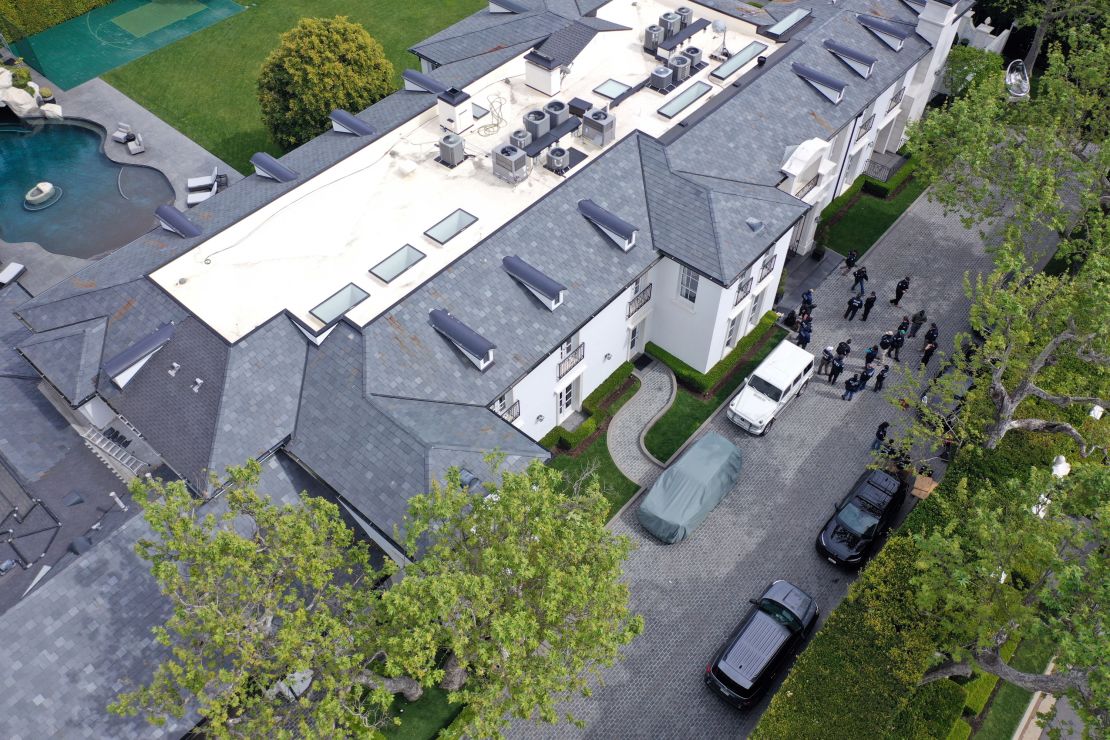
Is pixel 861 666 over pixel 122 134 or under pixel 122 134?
over

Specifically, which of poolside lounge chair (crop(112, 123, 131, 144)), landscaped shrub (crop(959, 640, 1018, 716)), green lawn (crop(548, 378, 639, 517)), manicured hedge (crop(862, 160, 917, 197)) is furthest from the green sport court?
landscaped shrub (crop(959, 640, 1018, 716))

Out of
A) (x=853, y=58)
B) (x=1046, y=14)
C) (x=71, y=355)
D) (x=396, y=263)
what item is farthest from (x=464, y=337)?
(x=1046, y=14)

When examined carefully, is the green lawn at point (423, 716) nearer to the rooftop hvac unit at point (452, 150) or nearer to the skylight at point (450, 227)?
the skylight at point (450, 227)

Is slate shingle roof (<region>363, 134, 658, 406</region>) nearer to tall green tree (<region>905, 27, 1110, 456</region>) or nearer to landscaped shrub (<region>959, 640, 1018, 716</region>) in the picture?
tall green tree (<region>905, 27, 1110, 456</region>)

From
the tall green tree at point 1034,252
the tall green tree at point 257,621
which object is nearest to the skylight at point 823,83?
the tall green tree at point 1034,252

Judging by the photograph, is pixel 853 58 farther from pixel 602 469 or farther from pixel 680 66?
pixel 602 469
